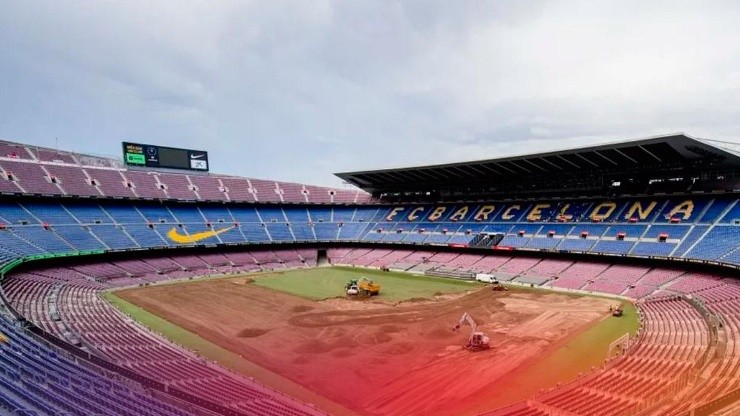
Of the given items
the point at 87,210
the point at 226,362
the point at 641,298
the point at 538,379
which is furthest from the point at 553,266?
the point at 87,210

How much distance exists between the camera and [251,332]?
2812cm

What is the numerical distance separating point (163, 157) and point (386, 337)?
53.4 meters

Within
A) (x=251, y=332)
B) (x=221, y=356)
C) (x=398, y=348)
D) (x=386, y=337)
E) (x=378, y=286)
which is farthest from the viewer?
(x=378, y=286)

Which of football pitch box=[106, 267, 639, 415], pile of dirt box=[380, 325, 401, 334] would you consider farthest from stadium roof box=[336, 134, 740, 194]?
pile of dirt box=[380, 325, 401, 334]

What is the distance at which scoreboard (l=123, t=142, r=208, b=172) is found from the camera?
61503mm

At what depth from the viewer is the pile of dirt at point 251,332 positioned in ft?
90.0

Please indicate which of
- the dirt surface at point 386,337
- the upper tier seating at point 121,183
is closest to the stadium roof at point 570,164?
the upper tier seating at point 121,183

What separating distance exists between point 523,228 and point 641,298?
17930mm

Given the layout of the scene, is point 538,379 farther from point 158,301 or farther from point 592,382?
point 158,301

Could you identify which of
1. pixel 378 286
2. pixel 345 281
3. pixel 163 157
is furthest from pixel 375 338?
pixel 163 157

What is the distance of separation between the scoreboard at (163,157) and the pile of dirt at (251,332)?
148 ft

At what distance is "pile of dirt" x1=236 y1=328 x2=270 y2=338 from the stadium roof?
3417 centimetres

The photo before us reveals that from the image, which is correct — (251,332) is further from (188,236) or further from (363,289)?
(188,236)

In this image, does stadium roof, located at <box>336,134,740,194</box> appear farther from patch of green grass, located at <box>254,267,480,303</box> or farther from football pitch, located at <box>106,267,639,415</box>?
patch of green grass, located at <box>254,267,480,303</box>
